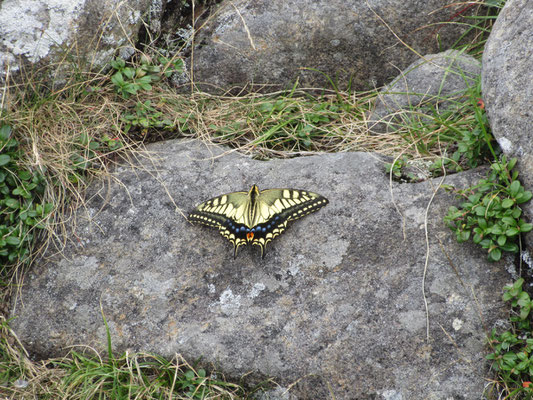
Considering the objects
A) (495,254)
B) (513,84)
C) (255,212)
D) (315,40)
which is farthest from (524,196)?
(315,40)

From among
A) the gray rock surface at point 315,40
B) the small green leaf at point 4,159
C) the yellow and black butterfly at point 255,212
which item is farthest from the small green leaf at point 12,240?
the gray rock surface at point 315,40

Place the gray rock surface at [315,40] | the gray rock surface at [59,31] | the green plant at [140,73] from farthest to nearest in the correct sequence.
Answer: the gray rock surface at [315,40] < the green plant at [140,73] < the gray rock surface at [59,31]

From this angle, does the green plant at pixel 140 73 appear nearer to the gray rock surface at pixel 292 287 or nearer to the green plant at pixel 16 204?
the gray rock surface at pixel 292 287

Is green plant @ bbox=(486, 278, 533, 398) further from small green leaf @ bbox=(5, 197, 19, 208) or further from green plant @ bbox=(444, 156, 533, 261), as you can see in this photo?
small green leaf @ bbox=(5, 197, 19, 208)

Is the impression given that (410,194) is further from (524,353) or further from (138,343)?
(138,343)

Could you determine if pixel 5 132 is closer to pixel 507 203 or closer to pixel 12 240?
pixel 12 240
